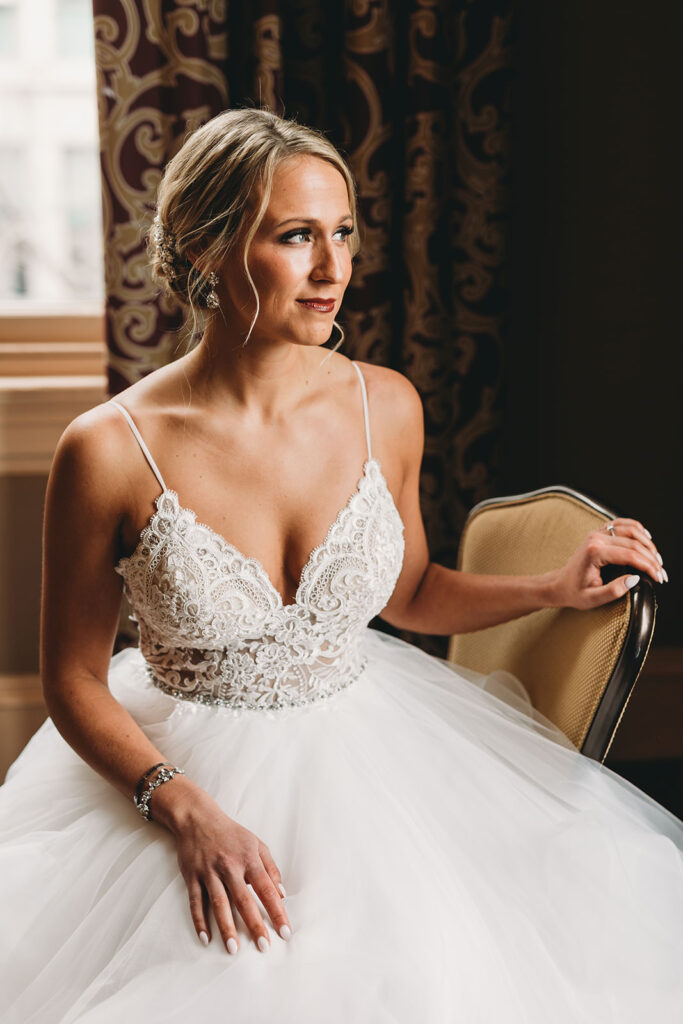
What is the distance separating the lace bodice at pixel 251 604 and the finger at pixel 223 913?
14.0 inches

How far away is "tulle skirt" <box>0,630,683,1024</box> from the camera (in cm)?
98

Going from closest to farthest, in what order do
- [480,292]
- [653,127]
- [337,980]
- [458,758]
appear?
[337,980], [458,758], [480,292], [653,127]

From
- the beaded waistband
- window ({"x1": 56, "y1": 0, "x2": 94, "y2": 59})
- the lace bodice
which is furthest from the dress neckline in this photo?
window ({"x1": 56, "y1": 0, "x2": 94, "y2": 59})

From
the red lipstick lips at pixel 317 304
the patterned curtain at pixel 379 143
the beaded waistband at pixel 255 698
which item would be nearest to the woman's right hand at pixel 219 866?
the beaded waistband at pixel 255 698

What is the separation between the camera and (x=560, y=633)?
55.6 inches

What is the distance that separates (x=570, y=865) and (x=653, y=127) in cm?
192

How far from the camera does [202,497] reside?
4.56ft

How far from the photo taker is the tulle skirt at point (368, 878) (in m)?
0.98

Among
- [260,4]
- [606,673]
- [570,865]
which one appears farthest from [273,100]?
[570,865]

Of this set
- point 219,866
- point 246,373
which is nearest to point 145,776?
point 219,866

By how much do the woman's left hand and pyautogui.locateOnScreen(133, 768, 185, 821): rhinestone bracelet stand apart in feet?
1.97

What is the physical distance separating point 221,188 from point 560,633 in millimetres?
799

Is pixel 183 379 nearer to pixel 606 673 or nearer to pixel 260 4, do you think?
pixel 606 673

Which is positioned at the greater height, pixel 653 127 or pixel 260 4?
pixel 260 4
